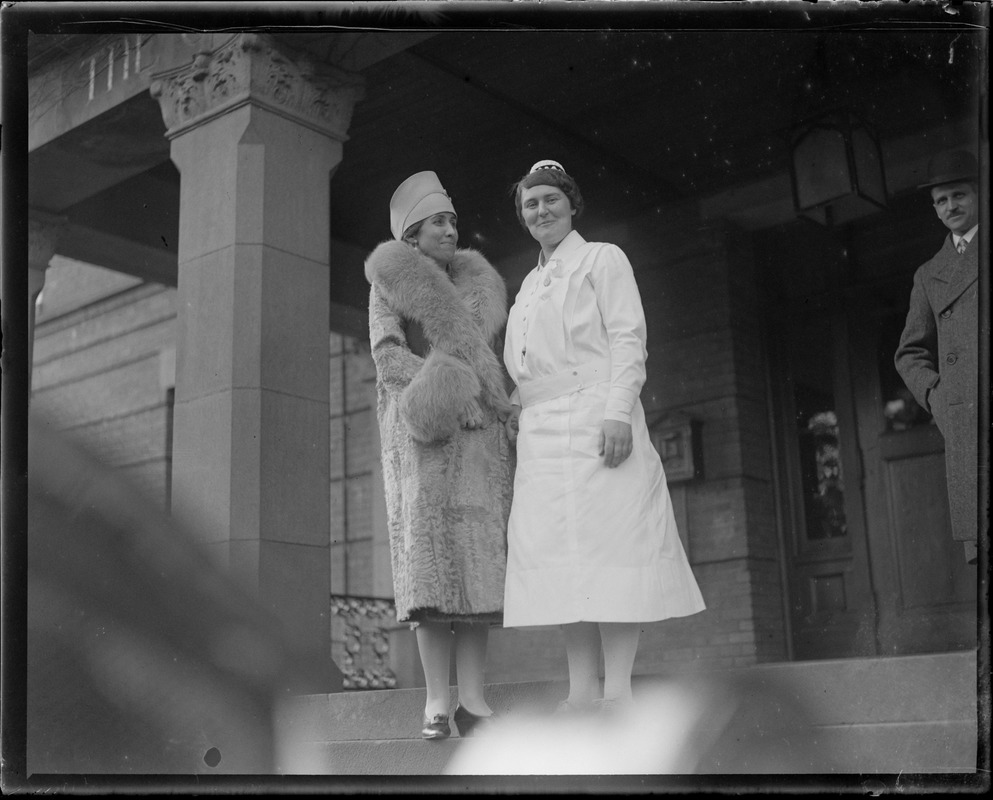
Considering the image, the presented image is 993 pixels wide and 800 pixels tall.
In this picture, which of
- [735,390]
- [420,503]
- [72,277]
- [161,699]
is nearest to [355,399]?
[72,277]

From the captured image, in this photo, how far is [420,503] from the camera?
463 cm

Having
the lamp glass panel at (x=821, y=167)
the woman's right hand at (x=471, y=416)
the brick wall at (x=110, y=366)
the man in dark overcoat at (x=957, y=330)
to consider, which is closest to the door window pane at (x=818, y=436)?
the lamp glass panel at (x=821, y=167)

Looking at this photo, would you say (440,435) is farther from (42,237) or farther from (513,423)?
(42,237)

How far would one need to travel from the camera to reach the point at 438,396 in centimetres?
459

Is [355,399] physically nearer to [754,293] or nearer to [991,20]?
[754,293]

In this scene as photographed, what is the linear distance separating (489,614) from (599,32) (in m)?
2.59

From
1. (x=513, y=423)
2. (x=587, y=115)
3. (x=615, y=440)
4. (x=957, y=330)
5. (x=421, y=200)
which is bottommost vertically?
(x=615, y=440)

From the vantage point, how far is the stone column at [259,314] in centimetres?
597

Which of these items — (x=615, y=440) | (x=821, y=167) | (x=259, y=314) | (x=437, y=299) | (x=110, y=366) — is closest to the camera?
(x=615, y=440)

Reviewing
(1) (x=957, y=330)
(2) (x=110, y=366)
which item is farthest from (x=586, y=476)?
(2) (x=110, y=366)

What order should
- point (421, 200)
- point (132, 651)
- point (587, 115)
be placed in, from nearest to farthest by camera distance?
point (421, 200), point (132, 651), point (587, 115)

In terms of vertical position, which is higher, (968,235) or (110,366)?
(110,366)

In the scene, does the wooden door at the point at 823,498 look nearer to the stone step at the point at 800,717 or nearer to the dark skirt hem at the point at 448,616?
the stone step at the point at 800,717

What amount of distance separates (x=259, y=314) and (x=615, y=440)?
2.49m
